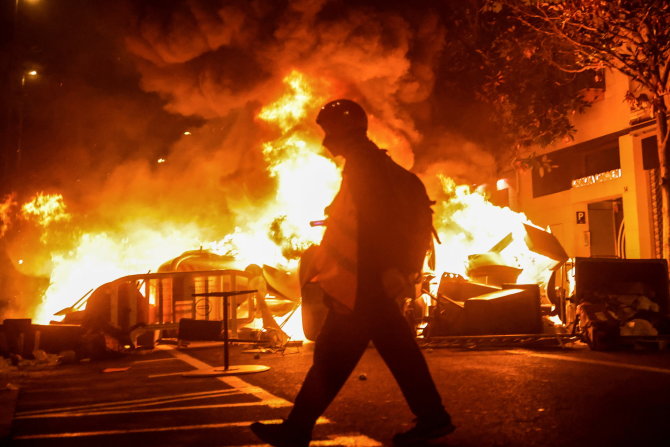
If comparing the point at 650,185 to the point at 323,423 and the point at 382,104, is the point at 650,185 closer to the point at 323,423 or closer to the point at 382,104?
the point at 382,104

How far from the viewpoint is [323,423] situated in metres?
4.28

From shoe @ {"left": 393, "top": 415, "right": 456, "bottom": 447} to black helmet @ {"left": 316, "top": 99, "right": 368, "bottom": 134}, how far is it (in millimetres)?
1488

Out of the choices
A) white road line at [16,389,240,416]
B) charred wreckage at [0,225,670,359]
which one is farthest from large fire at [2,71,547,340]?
white road line at [16,389,240,416]

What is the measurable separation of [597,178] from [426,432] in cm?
1681

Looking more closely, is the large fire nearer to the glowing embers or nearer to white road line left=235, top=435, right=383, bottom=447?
the glowing embers

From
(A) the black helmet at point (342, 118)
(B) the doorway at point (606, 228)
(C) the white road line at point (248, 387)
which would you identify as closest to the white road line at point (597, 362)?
(C) the white road line at point (248, 387)

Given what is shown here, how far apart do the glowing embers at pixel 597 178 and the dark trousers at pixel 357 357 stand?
52.4ft

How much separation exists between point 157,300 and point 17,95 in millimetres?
14682

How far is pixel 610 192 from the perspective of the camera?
18.2 metres

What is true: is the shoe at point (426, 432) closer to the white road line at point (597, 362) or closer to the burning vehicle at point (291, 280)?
the white road line at point (597, 362)

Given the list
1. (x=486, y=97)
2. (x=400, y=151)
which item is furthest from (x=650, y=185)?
(x=400, y=151)

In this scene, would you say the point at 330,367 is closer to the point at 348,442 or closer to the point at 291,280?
the point at 348,442

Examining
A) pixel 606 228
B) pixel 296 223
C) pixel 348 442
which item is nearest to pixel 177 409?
pixel 348 442

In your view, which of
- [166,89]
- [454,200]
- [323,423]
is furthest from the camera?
[166,89]
